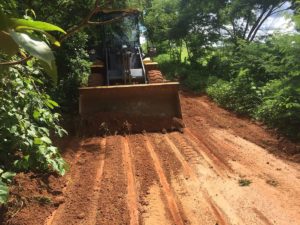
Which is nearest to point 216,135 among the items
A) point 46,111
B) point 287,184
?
point 287,184

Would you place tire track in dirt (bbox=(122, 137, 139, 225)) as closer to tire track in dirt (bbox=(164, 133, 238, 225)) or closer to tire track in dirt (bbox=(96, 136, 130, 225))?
tire track in dirt (bbox=(96, 136, 130, 225))

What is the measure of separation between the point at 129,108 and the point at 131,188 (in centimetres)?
365

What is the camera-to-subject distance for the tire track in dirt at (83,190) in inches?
167

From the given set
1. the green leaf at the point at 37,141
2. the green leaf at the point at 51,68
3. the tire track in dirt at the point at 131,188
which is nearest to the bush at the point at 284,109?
the tire track in dirt at the point at 131,188

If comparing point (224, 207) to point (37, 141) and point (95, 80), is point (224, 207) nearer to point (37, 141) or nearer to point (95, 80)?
point (37, 141)

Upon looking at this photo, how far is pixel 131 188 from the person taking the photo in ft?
16.8

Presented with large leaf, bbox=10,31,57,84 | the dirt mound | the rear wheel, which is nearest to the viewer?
large leaf, bbox=10,31,57,84

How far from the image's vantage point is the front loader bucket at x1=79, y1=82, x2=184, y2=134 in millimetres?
8242

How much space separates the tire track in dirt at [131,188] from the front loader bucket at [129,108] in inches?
45.1

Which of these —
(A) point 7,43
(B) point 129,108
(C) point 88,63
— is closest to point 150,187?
(B) point 129,108

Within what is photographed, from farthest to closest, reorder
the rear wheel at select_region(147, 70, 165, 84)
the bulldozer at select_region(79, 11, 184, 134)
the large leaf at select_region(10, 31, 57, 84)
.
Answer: the rear wheel at select_region(147, 70, 165, 84)
the bulldozer at select_region(79, 11, 184, 134)
the large leaf at select_region(10, 31, 57, 84)

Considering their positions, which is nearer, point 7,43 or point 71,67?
point 7,43

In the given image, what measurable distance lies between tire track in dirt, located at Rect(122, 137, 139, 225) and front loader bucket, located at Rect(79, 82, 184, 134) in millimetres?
1146

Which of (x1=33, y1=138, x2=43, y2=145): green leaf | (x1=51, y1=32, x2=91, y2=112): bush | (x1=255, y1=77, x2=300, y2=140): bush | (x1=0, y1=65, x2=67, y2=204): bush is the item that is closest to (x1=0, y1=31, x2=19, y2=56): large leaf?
(x1=0, y1=65, x2=67, y2=204): bush
